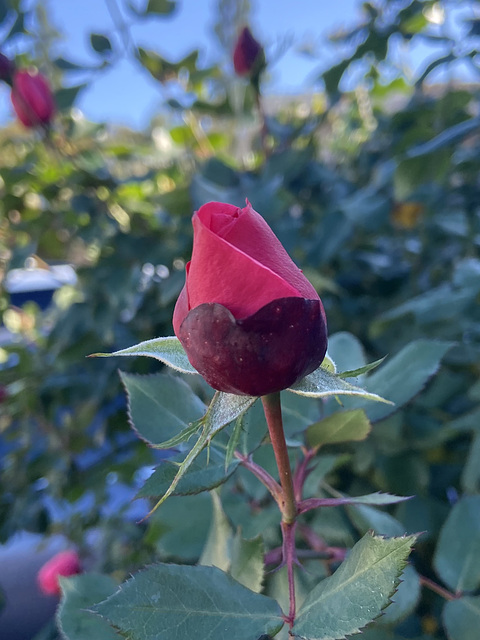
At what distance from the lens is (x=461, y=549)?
1.26 feet

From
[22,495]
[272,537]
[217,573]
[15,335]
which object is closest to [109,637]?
[217,573]

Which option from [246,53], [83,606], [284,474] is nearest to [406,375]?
[284,474]

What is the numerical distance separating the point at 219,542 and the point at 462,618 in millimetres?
178

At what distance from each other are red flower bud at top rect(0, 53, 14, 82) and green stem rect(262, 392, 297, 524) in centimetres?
94

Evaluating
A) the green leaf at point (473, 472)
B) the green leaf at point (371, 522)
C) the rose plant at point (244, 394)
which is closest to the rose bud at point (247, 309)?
the rose plant at point (244, 394)

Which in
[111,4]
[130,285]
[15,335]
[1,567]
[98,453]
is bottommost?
[1,567]

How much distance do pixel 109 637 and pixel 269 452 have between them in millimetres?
161

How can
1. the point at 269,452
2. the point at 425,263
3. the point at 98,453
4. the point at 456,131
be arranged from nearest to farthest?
the point at 269,452 → the point at 456,131 → the point at 425,263 → the point at 98,453

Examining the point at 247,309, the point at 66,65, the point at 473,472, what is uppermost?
the point at 66,65

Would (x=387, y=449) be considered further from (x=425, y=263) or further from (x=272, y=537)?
(x=425, y=263)

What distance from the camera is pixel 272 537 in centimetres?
50

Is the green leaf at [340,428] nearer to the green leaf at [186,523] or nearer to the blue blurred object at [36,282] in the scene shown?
the green leaf at [186,523]

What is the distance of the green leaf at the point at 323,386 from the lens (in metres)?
0.21

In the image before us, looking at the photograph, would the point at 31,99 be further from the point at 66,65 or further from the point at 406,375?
the point at 406,375
